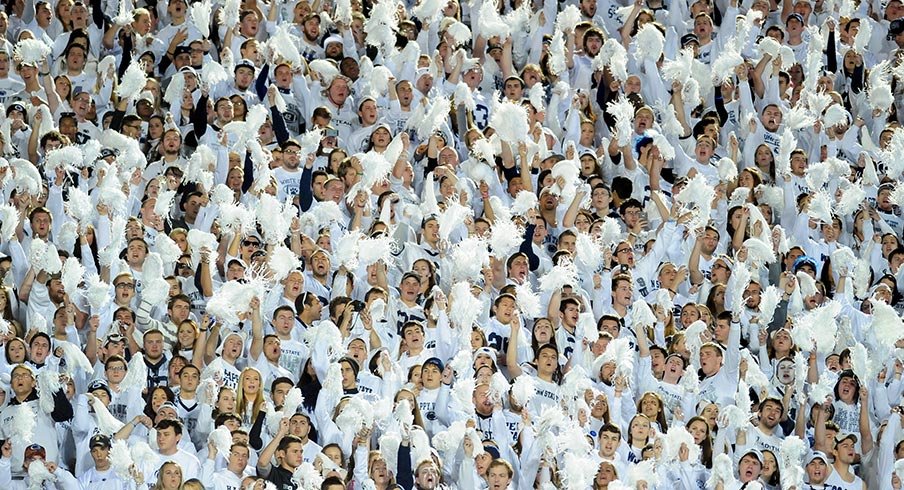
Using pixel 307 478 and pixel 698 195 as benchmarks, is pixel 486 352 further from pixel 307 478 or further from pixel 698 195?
pixel 698 195

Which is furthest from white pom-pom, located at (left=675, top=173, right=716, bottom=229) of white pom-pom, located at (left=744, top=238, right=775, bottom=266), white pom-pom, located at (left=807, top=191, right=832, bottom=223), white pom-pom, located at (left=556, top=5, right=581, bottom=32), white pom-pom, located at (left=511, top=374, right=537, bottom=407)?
white pom-pom, located at (left=511, top=374, right=537, bottom=407)

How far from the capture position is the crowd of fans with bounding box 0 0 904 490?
12086 millimetres

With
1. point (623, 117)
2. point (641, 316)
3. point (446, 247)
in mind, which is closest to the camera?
point (641, 316)

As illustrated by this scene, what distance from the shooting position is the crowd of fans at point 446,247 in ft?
39.7

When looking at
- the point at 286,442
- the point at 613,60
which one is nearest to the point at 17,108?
the point at 286,442

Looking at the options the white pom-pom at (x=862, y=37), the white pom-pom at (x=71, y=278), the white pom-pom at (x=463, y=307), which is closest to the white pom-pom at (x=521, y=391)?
the white pom-pom at (x=463, y=307)

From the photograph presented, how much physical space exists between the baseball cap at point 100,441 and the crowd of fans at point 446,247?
0.07m

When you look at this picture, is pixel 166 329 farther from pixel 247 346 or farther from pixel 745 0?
pixel 745 0

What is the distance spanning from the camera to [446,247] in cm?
1325

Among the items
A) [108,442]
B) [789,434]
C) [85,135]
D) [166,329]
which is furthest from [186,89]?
[789,434]

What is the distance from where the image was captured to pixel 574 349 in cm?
1289

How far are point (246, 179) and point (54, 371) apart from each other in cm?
198

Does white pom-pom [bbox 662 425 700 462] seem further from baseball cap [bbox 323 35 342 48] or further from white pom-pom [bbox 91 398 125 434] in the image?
baseball cap [bbox 323 35 342 48]

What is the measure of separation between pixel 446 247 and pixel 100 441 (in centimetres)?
251
